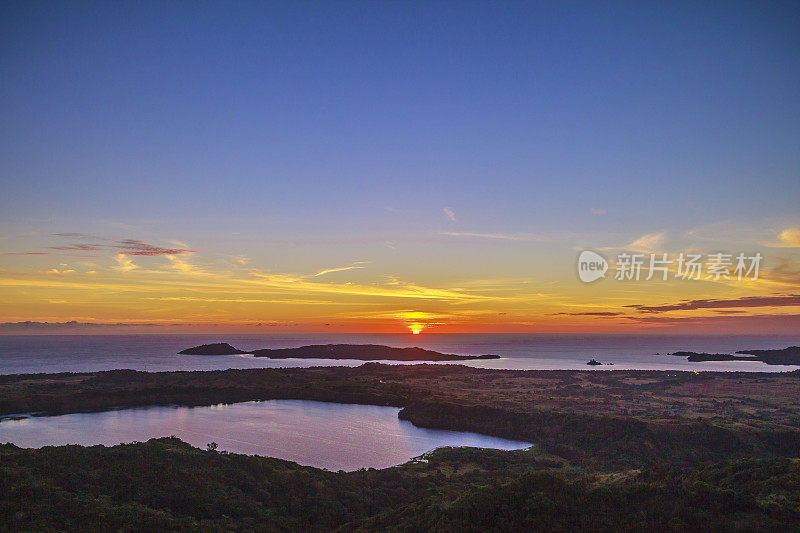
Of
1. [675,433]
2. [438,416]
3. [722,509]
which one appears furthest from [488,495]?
[438,416]

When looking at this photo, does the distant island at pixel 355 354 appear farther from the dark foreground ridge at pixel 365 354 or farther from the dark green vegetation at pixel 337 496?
the dark green vegetation at pixel 337 496

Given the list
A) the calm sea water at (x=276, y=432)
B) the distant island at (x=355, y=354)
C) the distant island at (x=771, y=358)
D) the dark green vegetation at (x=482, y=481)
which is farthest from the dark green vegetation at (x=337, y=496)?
the distant island at (x=771, y=358)

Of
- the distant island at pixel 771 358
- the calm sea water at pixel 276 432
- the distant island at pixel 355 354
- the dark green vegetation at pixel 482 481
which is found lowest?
the distant island at pixel 355 354

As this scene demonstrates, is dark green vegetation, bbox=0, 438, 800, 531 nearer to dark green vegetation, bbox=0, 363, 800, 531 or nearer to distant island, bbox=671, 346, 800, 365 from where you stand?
dark green vegetation, bbox=0, 363, 800, 531

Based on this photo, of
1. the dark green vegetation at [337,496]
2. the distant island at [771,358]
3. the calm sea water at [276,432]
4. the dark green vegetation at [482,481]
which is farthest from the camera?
the distant island at [771,358]

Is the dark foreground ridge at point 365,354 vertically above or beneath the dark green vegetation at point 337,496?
beneath

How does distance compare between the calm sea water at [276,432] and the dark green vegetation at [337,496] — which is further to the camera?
the calm sea water at [276,432]

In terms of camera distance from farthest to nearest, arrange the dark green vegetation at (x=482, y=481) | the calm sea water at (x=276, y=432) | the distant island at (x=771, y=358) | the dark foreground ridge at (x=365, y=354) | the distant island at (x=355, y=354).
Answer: the distant island at (x=355, y=354), the dark foreground ridge at (x=365, y=354), the distant island at (x=771, y=358), the calm sea water at (x=276, y=432), the dark green vegetation at (x=482, y=481)

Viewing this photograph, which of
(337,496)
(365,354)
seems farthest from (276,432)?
(365,354)
